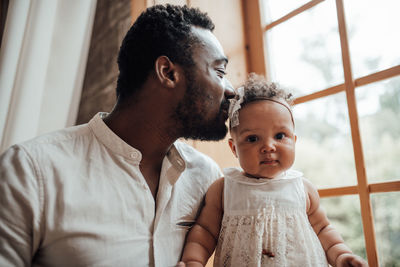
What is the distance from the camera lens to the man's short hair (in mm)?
1181

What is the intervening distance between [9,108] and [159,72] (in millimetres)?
872

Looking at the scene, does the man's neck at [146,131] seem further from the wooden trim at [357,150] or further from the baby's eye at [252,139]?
the wooden trim at [357,150]

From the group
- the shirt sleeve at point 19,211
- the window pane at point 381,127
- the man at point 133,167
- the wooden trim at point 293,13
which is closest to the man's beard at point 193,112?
the man at point 133,167

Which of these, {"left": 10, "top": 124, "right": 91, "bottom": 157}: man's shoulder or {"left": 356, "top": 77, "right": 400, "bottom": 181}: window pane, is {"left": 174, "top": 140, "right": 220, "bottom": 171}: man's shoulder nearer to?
{"left": 10, "top": 124, "right": 91, "bottom": 157}: man's shoulder

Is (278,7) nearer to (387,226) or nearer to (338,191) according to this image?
(338,191)

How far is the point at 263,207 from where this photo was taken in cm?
105

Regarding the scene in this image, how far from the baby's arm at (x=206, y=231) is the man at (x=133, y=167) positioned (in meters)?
0.05

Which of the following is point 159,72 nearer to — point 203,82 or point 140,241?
point 203,82

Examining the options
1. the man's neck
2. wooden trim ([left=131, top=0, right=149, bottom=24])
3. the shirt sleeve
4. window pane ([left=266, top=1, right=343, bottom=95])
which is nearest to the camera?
the shirt sleeve

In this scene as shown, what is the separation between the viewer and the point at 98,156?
40.5 inches

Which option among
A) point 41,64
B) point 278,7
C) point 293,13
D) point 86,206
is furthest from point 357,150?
point 41,64

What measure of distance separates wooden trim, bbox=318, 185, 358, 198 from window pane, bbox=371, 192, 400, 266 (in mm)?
86

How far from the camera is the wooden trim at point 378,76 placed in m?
1.19

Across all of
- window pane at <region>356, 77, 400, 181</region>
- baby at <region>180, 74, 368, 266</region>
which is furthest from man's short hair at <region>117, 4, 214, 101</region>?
window pane at <region>356, 77, 400, 181</region>
